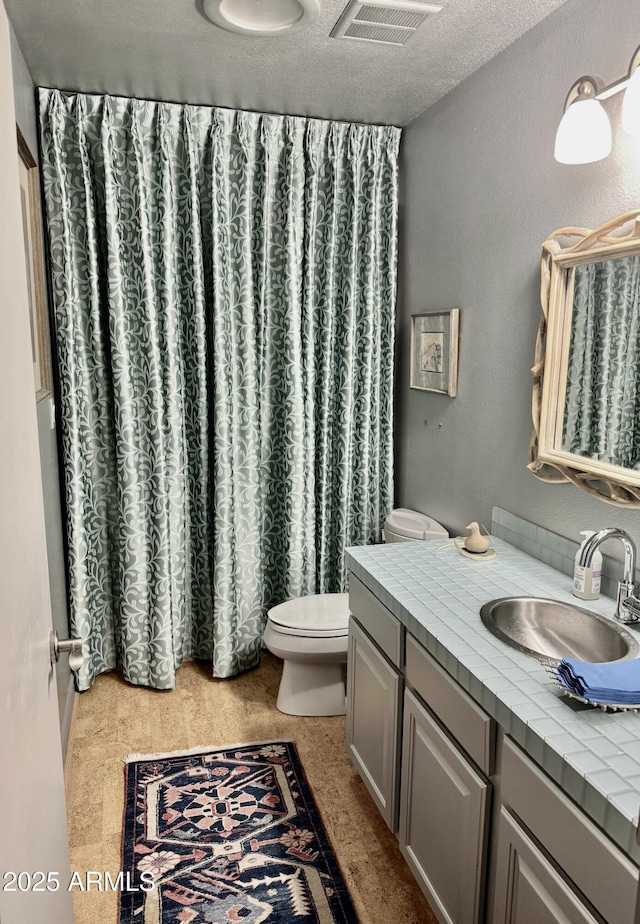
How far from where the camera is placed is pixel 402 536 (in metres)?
2.88

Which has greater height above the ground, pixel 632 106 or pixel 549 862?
pixel 632 106

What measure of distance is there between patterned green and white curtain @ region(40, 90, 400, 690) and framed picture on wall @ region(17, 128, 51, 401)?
0.28ft

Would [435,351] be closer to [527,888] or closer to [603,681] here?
[603,681]

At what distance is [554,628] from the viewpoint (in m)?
1.80

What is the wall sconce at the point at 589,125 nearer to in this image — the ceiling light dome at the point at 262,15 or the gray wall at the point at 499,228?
the gray wall at the point at 499,228

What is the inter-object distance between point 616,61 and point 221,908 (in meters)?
2.45

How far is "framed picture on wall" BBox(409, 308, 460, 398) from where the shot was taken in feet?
8.69

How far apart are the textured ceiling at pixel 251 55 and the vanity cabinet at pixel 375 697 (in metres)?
1.73

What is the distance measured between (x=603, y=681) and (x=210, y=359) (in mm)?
2124

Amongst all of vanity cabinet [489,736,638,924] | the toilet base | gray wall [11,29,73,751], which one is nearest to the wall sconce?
vanity cabinet [489,736,638,924]

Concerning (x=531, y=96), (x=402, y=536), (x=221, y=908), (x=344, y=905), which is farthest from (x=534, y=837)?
(x=531, y=96)

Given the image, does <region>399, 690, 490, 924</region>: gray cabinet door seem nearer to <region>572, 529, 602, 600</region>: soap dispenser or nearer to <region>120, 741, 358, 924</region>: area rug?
<region>120, 741, 358, 924</region>: area rug

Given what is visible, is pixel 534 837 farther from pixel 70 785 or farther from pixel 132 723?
pixel 132 723

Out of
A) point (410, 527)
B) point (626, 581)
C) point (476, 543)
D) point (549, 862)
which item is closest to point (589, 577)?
point (626, 581)
